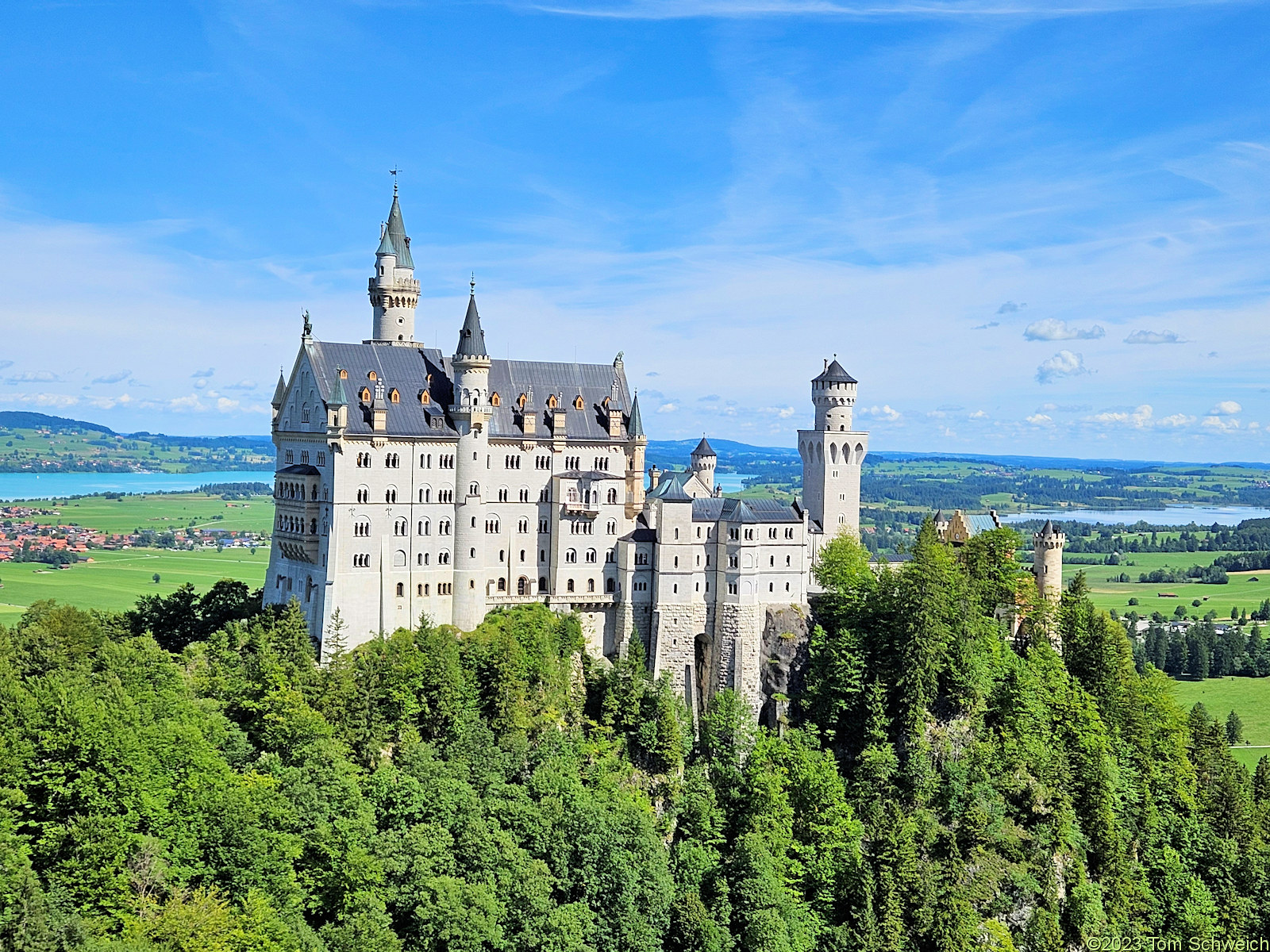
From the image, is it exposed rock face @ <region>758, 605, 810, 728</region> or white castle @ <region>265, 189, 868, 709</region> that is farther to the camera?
exposed rock face @ <region>758, 605, 810, 728</region>

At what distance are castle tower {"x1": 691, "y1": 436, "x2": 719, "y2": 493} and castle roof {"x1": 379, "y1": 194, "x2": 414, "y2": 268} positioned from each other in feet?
81.7

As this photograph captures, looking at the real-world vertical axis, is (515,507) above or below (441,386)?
below

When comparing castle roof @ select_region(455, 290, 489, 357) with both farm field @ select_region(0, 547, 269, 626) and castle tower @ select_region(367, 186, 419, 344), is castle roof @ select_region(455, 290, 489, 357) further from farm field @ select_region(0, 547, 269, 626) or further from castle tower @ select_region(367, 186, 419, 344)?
farm field @ select_region(0, 547, 269, 626)

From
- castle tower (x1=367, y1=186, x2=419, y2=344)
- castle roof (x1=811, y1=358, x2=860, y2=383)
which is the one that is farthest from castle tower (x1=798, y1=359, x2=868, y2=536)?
castle tower (x1=367, y1=186, x2=419, y2=344)

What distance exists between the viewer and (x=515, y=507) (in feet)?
270

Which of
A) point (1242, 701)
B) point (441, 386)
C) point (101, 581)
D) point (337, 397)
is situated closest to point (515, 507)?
point (441, 386)

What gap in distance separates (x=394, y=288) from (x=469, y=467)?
1591 cm

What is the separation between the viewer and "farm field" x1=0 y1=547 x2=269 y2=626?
478ft

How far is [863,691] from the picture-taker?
262ft

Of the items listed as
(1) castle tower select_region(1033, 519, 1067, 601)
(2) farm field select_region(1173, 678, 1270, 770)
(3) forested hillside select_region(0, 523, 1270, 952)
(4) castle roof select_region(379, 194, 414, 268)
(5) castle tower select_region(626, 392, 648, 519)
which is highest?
(4) castle roof select_region(379, 194, 414, 268)

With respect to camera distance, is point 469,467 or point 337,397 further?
point 469,467

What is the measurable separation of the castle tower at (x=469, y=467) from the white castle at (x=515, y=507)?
0.12 m

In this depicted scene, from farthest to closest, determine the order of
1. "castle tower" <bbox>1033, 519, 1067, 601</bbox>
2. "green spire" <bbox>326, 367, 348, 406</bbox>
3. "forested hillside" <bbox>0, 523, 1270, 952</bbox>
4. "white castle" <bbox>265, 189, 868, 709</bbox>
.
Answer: "castle tower" <bbox>1033, 519, 1067, 601</bbox> < "white castle" <bbox>265, 189, 868, 709</bbox> < "green spire" <bbox>326, 367, 348, 406</bbox> < "forested hillside" <bbox>0, 523, 1270, 952</bbox>

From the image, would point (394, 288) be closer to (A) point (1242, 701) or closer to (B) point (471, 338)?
(B) point (471, 338)
